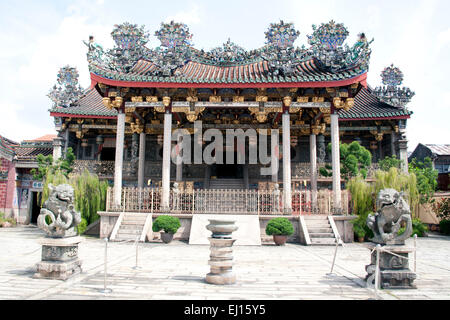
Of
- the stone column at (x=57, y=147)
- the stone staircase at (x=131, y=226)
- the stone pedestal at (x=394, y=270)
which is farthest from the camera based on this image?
the stone column at (x=57, y=147)

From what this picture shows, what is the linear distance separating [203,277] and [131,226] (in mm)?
6521

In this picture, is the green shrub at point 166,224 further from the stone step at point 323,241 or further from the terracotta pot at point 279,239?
the stone step at point 323,241

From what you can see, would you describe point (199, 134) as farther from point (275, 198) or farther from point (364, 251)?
point (364, 251)

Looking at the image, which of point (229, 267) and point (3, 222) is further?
point (3, 222)

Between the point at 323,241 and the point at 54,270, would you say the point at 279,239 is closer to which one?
the point at 323,241

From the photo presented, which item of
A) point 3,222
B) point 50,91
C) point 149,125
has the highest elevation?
point 50,91

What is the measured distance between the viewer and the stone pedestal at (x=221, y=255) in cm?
545

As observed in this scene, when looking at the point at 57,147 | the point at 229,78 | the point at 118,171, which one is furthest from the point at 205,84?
the point at 57,147

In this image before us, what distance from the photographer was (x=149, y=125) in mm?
16984

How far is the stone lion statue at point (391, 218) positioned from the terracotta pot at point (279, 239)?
5.37m

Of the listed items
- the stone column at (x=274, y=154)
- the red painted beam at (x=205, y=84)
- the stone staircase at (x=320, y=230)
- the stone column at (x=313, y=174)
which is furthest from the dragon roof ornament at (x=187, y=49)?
the stone staircase at (x=320, y=230)
